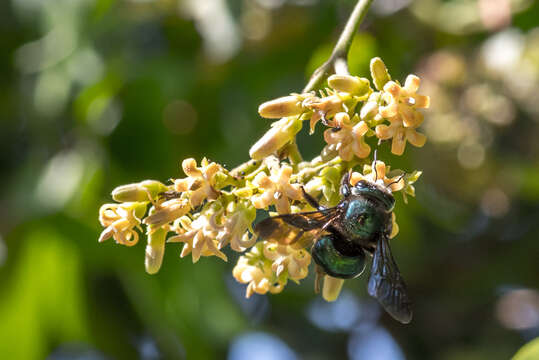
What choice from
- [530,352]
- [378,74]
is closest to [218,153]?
[378,74]

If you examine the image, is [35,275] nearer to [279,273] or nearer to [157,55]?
[157,55]

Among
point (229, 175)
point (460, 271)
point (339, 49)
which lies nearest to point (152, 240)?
point (229, 175)

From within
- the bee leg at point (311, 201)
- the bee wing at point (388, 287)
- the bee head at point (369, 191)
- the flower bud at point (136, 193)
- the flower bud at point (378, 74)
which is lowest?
the bee wing at point (388, 287)

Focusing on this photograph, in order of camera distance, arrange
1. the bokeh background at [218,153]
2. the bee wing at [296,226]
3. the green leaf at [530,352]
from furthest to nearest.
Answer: the bokeh background at [218,153], the green leaf at [530,352], the bee wing at [296,226]

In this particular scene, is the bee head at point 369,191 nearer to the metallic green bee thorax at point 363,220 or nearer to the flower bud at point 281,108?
the metallic green bee thorax at point 363,220

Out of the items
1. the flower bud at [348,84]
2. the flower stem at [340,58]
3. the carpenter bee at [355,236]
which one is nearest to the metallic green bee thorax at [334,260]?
the carpenter bee at [355,236]

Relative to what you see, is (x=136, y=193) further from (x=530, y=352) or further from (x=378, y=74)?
(x=530, y=352)

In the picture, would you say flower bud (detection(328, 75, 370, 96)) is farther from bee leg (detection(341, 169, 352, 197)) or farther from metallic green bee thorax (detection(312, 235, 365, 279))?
metallic green bee thorax (detection(312, 235, 365, 279))

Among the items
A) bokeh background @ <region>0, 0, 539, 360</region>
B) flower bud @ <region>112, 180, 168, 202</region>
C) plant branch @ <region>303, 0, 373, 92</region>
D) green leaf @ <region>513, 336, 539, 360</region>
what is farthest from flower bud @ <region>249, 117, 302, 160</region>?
bokeh background @ <region>0, 0, 539, 360</region>
